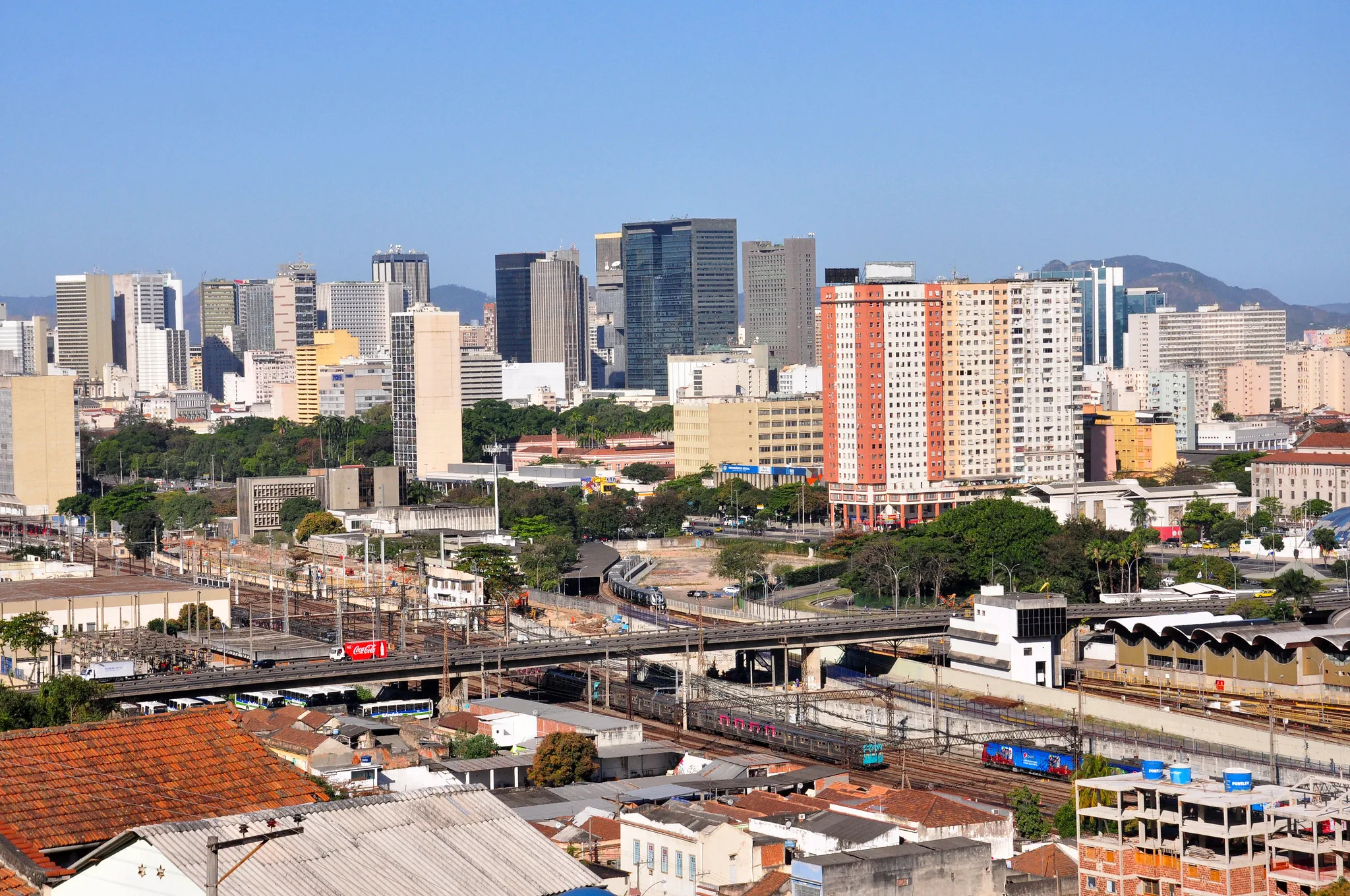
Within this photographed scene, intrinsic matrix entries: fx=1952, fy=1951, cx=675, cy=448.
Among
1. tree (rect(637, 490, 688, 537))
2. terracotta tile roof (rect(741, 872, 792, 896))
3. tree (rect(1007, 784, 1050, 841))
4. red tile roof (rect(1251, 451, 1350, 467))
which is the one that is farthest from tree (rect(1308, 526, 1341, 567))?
terracotta tile roof (rect(741, 872, 792, 896))

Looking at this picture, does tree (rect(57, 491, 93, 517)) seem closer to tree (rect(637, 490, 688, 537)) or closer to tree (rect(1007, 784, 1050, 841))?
tree (rect(637, 490, 688, 537))

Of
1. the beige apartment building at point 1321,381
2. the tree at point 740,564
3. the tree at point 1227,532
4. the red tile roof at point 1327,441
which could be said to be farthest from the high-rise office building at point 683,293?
the tree at point 740,564

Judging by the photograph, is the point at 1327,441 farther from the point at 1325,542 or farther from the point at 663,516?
the point at 663,516

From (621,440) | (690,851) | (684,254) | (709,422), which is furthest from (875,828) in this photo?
(684,254)

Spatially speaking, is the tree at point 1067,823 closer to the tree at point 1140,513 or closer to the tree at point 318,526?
the tree at point 1140,513

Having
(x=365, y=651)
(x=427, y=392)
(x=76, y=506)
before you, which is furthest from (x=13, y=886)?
(x=427, y=392)
